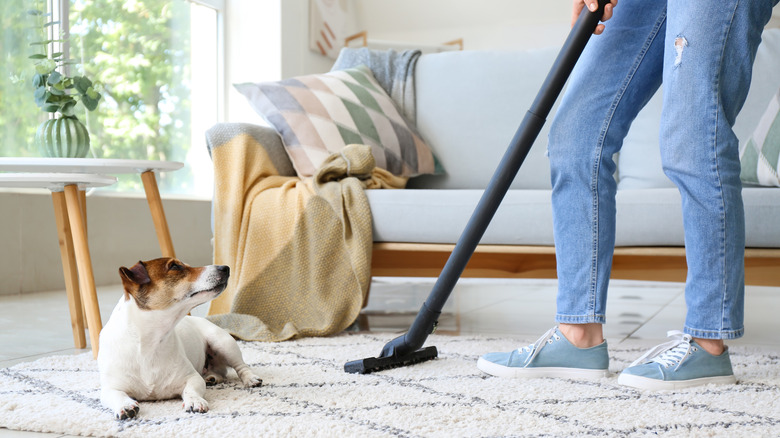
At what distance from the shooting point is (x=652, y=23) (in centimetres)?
130

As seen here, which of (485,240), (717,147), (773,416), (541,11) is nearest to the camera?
(773,416)

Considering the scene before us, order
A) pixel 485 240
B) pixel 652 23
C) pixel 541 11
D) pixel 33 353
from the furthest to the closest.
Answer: pixel 541 11 → pixel 485 240 → pixel 33 353 → pixel 652 23

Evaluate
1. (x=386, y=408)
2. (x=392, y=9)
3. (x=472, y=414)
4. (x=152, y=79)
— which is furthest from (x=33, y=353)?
(x=392, y=9)

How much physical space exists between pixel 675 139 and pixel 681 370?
39 centimetres

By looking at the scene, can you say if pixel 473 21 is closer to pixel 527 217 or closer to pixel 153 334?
pixel 527 217

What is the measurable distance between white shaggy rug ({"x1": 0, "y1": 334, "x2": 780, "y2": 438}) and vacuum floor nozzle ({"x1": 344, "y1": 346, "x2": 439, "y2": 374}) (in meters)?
0.02

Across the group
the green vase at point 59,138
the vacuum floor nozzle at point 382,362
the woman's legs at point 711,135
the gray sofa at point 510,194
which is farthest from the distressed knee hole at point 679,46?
the green vase at point 59,138

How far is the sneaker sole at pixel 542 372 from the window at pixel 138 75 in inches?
99.0

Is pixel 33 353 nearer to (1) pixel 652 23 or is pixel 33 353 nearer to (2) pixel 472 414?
(2) pixel 472 414

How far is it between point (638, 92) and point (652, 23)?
0.40ft

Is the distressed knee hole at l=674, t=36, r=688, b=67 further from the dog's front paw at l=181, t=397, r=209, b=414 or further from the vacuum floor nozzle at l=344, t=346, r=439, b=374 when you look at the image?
the dog's front paw at l=181, t=397, r=209, b=414

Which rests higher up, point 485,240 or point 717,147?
point 717,147

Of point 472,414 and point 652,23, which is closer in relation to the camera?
point 472,414

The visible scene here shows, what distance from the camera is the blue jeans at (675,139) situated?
3.87 feet
